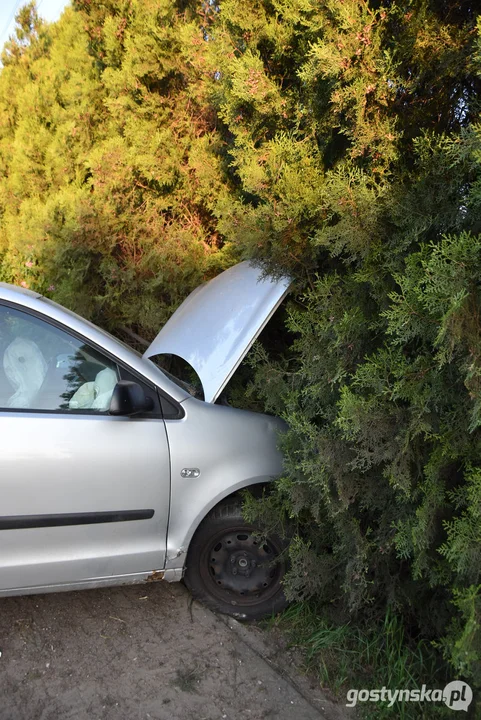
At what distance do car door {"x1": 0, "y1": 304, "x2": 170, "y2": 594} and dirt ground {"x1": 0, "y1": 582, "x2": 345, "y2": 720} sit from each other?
1.18 ft

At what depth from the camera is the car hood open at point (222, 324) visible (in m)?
2.97

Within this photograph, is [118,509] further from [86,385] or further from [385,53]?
[385,53]

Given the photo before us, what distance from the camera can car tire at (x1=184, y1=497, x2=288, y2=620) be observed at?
300 centimetres

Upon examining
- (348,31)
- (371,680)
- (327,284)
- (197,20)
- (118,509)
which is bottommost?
(371,680)

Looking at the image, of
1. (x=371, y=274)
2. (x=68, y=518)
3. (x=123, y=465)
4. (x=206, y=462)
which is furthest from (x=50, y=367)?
(x=371, y=274)

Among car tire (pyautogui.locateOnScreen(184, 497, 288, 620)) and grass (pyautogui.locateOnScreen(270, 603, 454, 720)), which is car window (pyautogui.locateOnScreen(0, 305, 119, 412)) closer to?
car tire (pyautogui.locateOnScreen(184, 497, 288, 620))

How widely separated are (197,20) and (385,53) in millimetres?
2618

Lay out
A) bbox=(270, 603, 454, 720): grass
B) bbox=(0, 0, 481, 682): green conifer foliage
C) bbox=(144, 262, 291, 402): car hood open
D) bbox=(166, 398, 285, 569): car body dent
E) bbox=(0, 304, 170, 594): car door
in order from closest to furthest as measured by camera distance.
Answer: bbox=(0, 0, 481, 682): green conifer foliage → bbox=(270, 603, 454, 720): grass → bbox=(0, 304, 170, 594): car door → bbox=(166, 398, 285, 569): car body dent → bbox=(144, 262, 291, 402): car hood open

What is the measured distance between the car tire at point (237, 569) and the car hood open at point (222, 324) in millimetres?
675

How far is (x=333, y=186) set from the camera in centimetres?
251

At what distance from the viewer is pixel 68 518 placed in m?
2.64

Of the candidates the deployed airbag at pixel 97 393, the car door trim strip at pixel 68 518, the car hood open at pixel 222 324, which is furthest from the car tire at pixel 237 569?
the deployed airbag at pixel 97 393

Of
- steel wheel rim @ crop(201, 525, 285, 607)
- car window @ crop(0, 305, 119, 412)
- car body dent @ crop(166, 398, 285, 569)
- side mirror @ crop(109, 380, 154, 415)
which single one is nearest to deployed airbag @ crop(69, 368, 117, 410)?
car window @ crop(0, 305, 119, 412)

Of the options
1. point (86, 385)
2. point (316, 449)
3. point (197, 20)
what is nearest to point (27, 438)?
point (86, 385)
